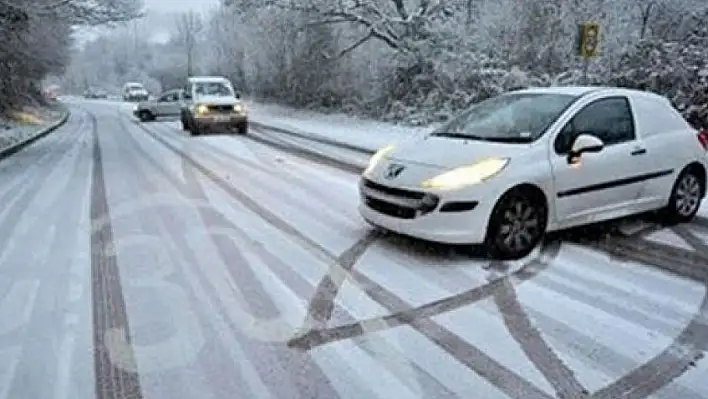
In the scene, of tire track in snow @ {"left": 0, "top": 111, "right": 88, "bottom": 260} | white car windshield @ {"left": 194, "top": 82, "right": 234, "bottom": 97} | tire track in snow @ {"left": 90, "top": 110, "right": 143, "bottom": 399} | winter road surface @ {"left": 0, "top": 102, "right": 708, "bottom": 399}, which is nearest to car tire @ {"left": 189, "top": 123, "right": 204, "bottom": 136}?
white car windshield @ {"left": 194, "top": 82, "right": 234, "bottom": 97}

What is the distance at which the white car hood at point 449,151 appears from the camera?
239 inches

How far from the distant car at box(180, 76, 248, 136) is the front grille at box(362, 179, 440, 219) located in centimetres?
1504

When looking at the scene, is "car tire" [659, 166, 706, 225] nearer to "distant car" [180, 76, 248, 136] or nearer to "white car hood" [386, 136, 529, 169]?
"white car hood" [386, 136, 529, 169]

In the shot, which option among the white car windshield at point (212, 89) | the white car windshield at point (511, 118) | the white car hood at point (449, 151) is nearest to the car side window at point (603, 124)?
the white car windshield at point (511, 118)

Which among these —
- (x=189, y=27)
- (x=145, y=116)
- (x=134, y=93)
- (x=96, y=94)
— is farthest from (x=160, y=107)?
(x=96, y=94)

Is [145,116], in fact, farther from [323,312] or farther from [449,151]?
[323,312]

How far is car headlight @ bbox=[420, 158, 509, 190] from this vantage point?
19.1 ft

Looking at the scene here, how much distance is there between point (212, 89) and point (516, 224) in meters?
17.9

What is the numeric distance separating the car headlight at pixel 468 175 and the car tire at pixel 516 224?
9.6 inches

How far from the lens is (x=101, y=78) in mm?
105375

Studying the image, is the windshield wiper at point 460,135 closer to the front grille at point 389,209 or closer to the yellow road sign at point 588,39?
the front grille at point 389,209

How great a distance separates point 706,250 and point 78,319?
18.2 ft

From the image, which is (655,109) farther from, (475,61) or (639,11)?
(475,61)

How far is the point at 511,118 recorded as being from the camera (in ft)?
22.2
